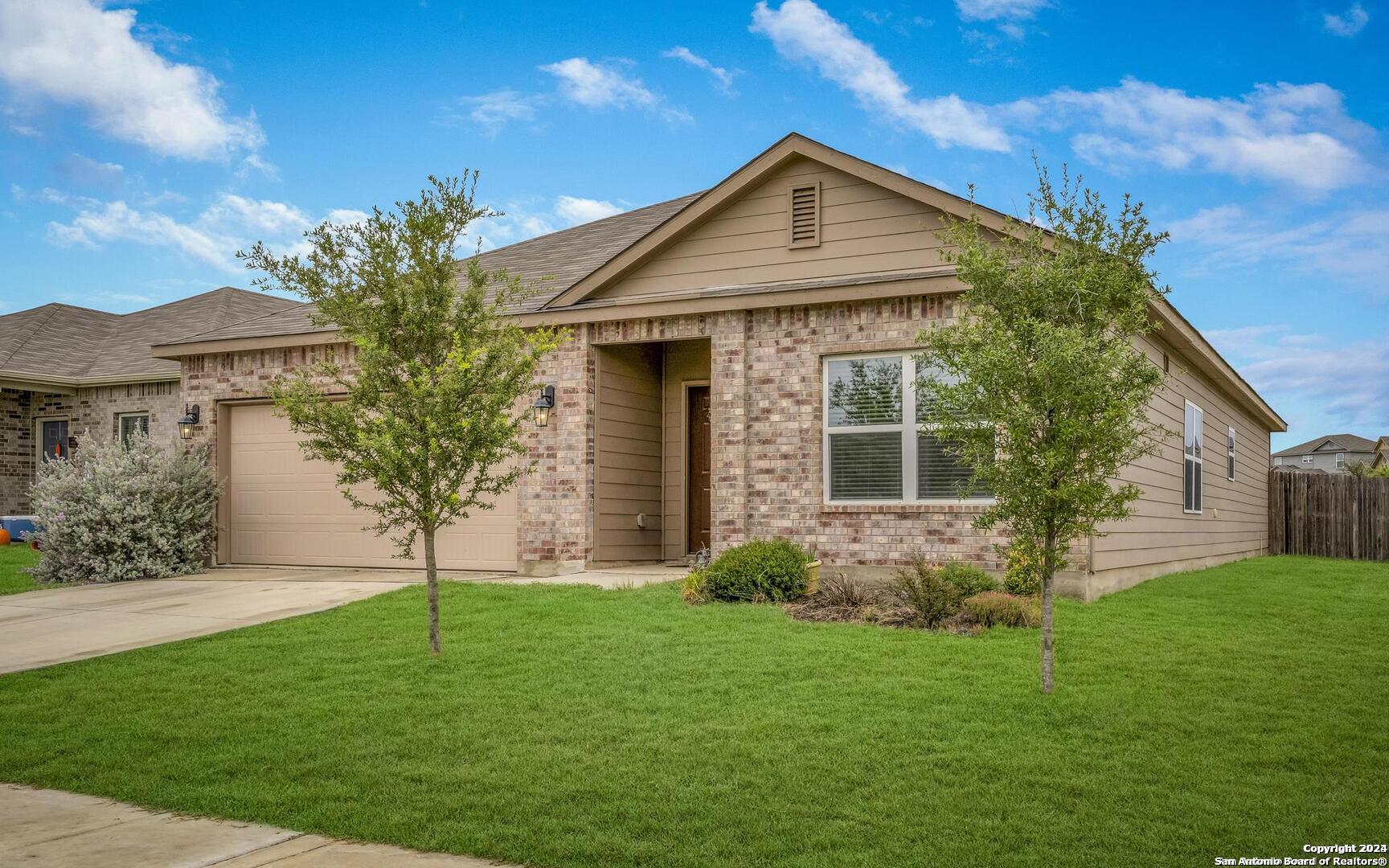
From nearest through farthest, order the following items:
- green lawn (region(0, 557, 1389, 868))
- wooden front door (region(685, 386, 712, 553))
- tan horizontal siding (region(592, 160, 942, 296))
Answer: green lawn (region(0, 557, 1389, 868)) → tan horizontal siding (region(592, 160, 942, 296)) → wooden front door (region(685, 386, 712, 553))

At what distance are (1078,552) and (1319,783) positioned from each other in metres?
5.77

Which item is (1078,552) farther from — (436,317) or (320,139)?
(320,139)

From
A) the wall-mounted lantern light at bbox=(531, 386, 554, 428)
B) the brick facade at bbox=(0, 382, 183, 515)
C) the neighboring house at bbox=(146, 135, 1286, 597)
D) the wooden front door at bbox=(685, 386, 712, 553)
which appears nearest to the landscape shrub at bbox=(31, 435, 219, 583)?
the neighboring house at bbox=(146, 135, 1286, 597)

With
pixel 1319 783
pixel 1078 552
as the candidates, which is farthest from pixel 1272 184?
pixel 1319 783

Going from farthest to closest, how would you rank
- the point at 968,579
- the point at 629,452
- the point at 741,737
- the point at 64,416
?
the point at 64,416, the point at 629,452, the point at 968,579, the point at 741,737

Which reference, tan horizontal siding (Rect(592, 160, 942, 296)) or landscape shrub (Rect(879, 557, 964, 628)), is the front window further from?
landscape shrub (Rect(879, 557, 964, 628))

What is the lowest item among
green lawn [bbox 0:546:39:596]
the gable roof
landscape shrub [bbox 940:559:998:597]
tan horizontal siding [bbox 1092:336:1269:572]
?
green lawn [bbox 0:546:39:596]

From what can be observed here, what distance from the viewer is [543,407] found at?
1293 cm

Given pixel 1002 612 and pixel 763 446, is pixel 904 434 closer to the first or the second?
pixel 763 446

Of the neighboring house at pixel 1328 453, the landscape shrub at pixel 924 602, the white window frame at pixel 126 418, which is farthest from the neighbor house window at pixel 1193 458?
the neighboring house at pixel 1328 453

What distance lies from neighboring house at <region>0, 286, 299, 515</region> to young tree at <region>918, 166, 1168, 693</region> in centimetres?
1636

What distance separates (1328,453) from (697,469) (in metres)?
70.1

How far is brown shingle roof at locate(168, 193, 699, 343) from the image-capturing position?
1481cm

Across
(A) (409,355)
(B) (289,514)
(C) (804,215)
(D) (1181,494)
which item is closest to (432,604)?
(A) (409,355)
